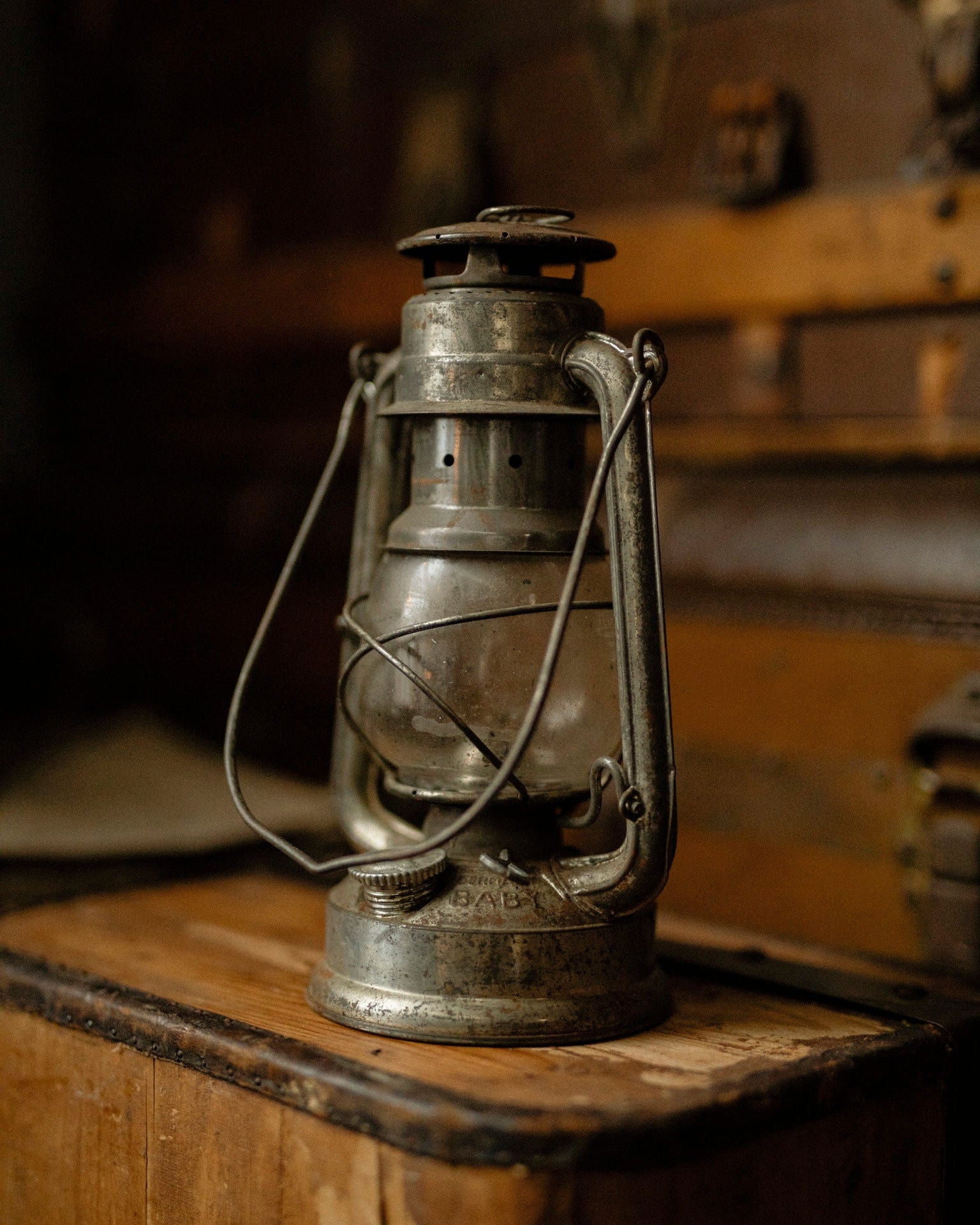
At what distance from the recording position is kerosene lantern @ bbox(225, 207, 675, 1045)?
0.98 m

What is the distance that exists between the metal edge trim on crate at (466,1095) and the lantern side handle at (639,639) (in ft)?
0.53

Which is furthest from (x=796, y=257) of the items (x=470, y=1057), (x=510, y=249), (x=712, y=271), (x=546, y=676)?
(x=470, y=1057)

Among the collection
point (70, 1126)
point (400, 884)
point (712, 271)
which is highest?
point (712, 271)

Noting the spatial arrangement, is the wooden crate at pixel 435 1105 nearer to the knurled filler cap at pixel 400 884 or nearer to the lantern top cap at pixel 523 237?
the knurled filler cap at pixel 400 884

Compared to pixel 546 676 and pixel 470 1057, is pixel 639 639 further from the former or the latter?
pixel 470 1057

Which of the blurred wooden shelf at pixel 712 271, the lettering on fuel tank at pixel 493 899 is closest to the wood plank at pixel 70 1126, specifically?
the lettering on fuel tank at pixel 493 899

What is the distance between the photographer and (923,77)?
1.94 metres

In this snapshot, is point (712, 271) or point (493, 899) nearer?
point (493, 899)

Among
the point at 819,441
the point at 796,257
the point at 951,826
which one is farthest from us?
the point at 796,257

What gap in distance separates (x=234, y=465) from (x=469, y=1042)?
6.27 ft

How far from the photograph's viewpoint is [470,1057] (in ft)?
3.12

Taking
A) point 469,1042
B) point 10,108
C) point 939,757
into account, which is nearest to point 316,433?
point 10,108

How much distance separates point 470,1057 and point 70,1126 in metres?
0.35

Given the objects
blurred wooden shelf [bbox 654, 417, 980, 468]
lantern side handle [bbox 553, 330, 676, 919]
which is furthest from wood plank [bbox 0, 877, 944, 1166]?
blurred wooden shelf [bbox 654, 417, 980, 468]
